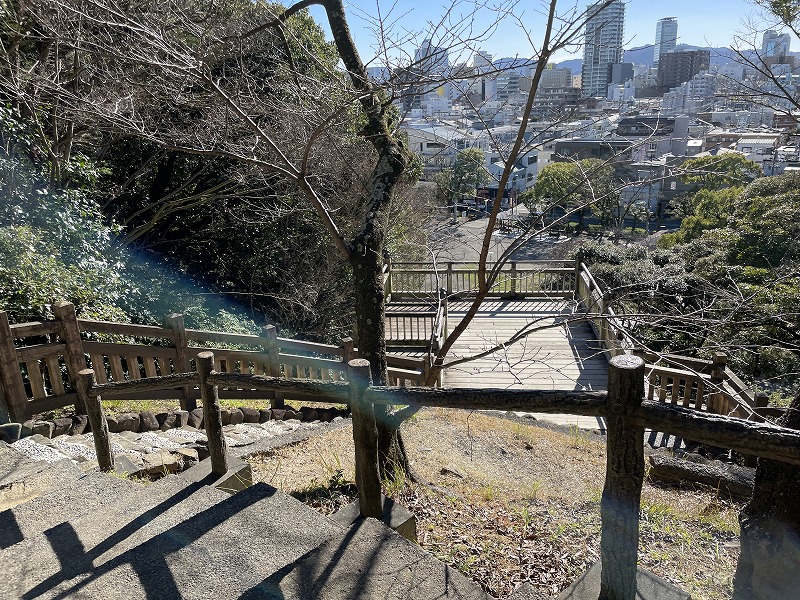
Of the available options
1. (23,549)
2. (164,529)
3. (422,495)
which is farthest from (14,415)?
(422,495)

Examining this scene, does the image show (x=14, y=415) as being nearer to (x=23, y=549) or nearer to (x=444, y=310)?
(x=23, y=549)

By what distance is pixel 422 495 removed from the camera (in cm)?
383

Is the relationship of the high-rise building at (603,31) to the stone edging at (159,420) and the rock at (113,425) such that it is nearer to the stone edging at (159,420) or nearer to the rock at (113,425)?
the stone edging at (159,420)

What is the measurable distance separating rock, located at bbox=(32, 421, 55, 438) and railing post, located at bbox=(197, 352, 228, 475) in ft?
8.58

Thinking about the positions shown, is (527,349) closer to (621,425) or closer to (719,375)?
(719,375)

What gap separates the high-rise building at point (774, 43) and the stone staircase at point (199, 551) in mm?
4910

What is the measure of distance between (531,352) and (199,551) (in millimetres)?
8132

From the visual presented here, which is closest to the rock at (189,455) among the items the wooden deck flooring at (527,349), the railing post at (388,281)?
the wooden deck flooring at (527,349)

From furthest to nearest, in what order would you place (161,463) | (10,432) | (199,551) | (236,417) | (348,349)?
(348,349) → (236,417) → (10,432) → (161,463) → (199,551)

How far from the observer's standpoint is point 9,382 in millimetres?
4879

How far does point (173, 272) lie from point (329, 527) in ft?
30.4

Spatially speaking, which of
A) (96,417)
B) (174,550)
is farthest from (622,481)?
(96,417)

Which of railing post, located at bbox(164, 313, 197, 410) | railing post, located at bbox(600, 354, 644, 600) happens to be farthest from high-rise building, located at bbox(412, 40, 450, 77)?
railing post, located at bbox(164, 313, 197, 410)

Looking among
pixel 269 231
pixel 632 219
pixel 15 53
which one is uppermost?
pixel 15 53
